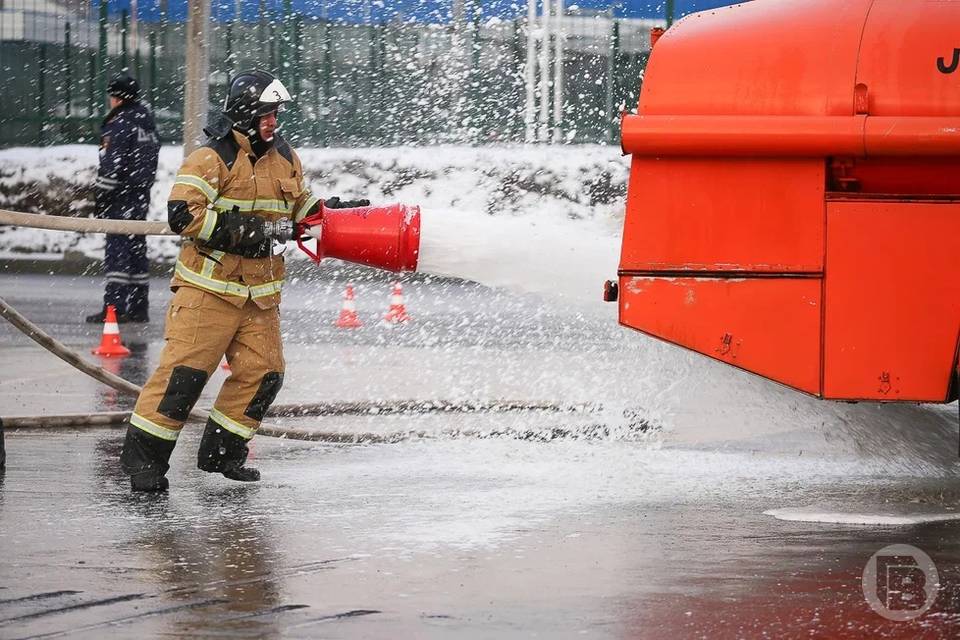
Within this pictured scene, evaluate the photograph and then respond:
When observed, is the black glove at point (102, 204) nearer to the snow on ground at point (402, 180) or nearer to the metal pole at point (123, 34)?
the snow on ground at point (402, 180)

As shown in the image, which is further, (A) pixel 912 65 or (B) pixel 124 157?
(B) pixel 124 157

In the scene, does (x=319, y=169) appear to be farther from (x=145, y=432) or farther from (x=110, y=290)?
(x=145, y=432)

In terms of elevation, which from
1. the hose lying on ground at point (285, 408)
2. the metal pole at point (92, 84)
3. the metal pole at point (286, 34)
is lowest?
the hose lying on ground at point (285, 408)

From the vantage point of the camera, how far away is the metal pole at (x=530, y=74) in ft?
59.4

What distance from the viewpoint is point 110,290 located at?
484 inches

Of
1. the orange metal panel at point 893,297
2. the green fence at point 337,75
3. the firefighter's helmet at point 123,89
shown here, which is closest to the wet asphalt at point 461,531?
the orange metal panel at point 893,297

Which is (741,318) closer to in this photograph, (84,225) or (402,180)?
(84,225)

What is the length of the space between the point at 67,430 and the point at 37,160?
12194 millimetres

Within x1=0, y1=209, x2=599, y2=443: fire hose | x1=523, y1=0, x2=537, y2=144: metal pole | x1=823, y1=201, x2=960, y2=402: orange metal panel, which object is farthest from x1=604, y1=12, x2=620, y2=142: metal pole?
x1=823, y1=201, x2=960, y2=402: orange metal panel

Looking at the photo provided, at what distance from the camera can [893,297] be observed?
5.78 m

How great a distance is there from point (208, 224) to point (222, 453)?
931 millimetres

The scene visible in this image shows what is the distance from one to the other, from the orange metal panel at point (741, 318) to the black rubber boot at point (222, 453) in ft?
5.18

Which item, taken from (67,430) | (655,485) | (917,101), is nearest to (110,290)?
(67,430)

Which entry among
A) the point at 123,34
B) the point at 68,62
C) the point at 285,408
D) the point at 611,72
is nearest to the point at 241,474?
the point at 285,408
